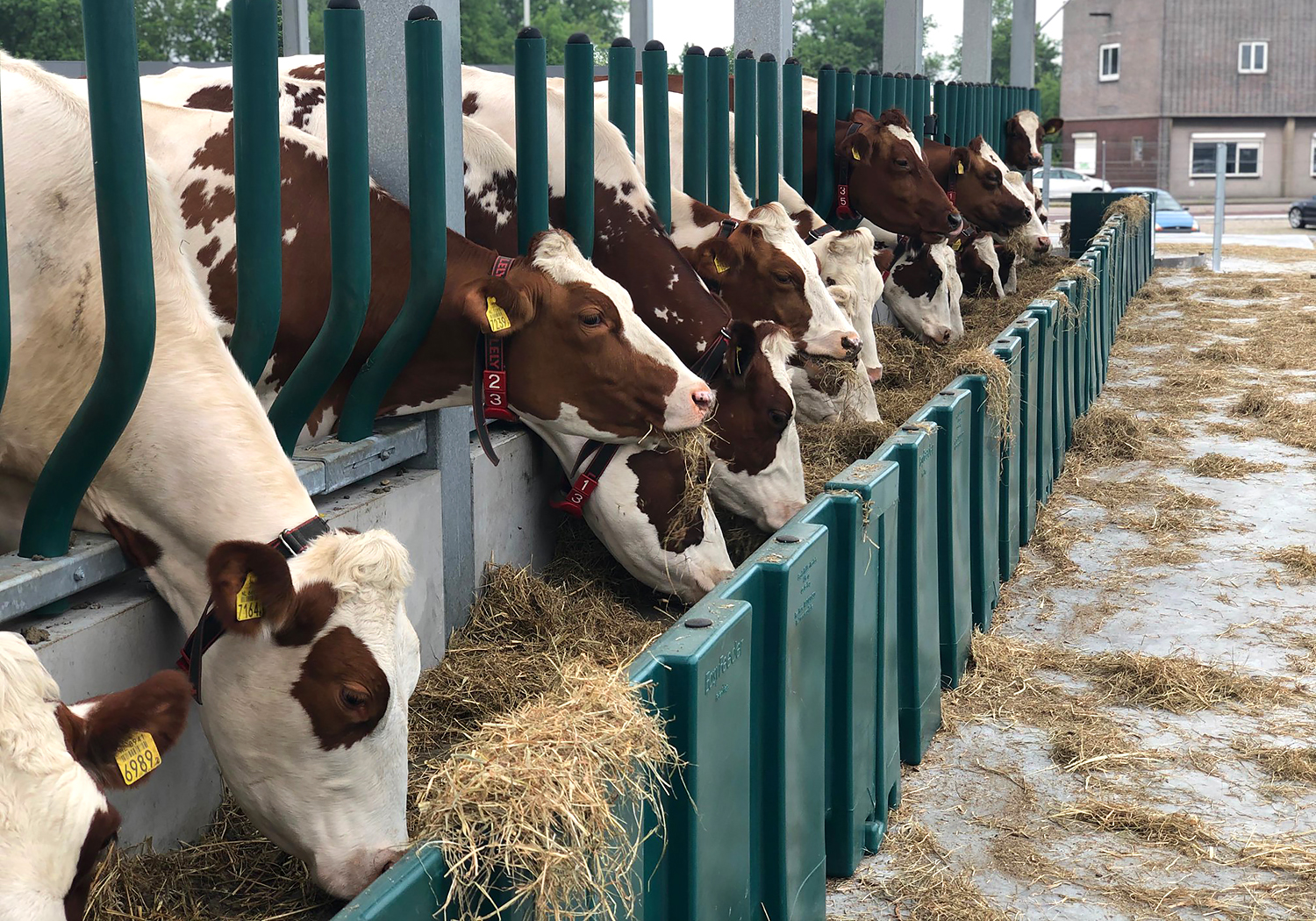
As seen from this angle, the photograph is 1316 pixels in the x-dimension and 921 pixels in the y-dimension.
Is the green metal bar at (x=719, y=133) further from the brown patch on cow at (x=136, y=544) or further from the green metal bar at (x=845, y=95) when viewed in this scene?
the brown patch on cow at (x=136, y=544)

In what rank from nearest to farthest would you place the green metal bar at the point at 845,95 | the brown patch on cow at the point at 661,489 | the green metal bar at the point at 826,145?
the brown patch on cow at the point at 661,489, the green metal bar at the point at 826,145, the green metal bar at the point at 845,95

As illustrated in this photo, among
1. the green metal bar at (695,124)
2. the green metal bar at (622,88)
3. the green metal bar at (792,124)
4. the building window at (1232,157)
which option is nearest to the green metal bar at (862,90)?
the green metal bar at (792,124)

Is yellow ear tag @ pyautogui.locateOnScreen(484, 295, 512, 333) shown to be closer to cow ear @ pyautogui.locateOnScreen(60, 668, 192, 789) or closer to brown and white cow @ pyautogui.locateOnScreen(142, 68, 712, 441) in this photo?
brown and white cow @ pyautogui.locateOnScreen(142, 68, 712, 441)

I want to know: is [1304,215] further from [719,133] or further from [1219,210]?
[719,133]

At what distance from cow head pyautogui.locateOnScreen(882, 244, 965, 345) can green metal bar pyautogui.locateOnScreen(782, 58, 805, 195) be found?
7.05ft

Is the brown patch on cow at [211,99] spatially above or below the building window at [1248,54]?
below

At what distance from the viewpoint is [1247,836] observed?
12.7 ft

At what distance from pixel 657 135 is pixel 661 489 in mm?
1839

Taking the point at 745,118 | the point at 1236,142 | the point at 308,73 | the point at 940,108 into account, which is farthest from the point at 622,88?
the point at 1236,142

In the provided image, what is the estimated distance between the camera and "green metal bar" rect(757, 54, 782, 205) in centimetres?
750

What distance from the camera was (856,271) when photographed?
26.8ft

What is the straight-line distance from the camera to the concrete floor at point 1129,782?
3539 millimetres

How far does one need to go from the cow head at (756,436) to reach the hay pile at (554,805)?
3333mm

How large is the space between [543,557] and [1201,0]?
51418 millimetres
